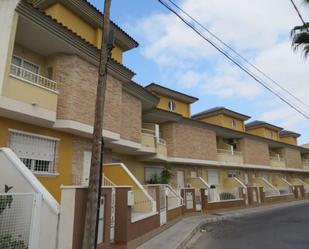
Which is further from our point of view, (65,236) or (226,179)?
(226,179)

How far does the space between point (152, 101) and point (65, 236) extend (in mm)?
13009

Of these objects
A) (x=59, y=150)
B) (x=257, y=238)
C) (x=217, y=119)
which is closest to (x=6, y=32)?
(x=59, y=150)

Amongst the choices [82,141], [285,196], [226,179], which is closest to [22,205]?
[82,141]

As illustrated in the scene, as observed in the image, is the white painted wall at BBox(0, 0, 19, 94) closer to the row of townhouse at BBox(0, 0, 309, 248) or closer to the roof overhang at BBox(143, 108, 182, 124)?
the row of townhouse at BBox(0, 0, 309, 248)

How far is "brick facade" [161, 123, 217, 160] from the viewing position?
2250 centimetres

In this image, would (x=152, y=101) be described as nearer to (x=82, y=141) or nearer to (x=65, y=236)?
(x=82, y=141)

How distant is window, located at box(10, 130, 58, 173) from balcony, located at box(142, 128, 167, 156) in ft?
25.0

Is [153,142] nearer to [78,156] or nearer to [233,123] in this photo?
[78,156]

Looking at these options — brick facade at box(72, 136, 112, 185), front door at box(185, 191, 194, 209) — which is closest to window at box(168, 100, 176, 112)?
front door at box(185, 191, 194, 209)

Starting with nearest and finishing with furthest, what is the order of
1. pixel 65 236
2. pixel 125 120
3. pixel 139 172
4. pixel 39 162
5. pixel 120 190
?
pixel 65 236
pixel 120 190
pixel 39 162
pixel 125 120
pixel 139 172

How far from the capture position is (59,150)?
11938 mm

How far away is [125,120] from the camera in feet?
52.8

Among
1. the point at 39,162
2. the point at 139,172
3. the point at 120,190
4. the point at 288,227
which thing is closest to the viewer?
the point at 120,190

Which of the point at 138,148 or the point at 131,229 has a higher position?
the point at 138,148
